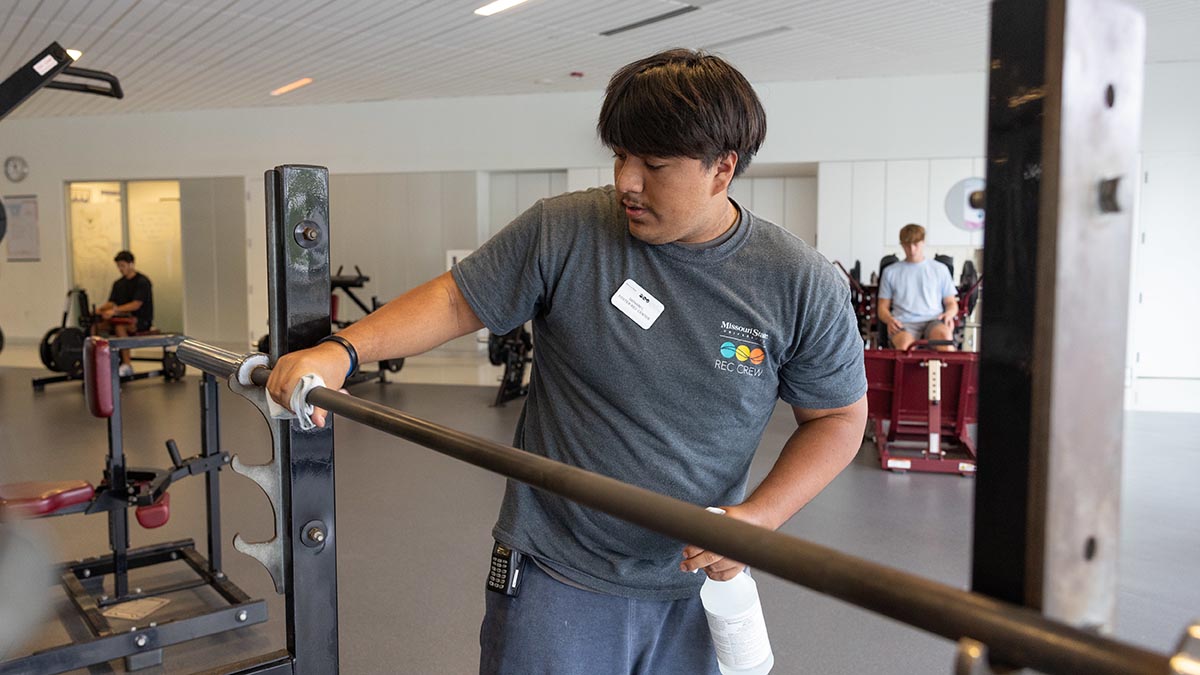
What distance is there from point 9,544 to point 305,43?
6202 millimetres

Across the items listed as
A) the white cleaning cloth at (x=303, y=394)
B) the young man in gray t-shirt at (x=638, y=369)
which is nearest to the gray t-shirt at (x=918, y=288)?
the young man in gray t-shirt at (x=638, y=369)

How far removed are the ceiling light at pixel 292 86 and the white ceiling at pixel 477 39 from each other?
11 cm

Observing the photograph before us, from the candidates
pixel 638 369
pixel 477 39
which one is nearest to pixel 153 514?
pixel 638 369

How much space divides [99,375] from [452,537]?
1629 millimetres

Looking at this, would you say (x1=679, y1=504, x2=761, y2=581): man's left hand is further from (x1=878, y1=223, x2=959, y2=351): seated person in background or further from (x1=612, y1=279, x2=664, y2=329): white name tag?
(x1=878, y1=223, x2=959, y2=351): seated person in background

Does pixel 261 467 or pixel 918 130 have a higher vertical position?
pixel 918 130

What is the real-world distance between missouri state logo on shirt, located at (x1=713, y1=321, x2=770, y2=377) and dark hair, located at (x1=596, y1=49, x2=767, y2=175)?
26cm

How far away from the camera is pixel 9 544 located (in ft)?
9.25

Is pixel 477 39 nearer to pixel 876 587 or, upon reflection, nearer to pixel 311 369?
pixel 311 369

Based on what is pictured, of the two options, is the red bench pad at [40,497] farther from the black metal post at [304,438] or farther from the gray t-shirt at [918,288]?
the gray t-shirt at [918,288]

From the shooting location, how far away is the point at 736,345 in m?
1.38

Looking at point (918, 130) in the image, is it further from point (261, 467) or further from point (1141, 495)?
point (261, 467)

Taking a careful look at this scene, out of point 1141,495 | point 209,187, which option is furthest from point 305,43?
point 1141,495

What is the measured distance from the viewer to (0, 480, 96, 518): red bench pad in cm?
262
